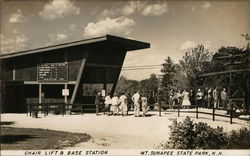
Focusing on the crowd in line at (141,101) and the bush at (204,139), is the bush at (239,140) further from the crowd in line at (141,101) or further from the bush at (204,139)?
the crowd in line at (141,101)

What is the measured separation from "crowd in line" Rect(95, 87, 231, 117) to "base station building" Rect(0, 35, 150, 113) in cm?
180

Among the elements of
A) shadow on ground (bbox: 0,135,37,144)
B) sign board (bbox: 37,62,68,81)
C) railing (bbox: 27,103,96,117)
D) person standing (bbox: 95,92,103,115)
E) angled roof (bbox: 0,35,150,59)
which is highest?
angled roof (bbox: 0,35,150,59)

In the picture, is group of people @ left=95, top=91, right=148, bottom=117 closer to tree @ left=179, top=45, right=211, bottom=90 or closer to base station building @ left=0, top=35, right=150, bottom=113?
base station building @ left=0, top=35, right=150, bottom=113

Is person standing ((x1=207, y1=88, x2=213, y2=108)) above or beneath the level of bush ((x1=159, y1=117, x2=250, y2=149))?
above

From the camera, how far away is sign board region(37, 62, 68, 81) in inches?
829

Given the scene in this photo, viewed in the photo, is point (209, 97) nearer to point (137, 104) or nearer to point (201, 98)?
point (201, 98)

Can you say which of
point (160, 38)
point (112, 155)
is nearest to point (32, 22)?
point (160, 38)

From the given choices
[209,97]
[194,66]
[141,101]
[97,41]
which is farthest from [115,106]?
[194,66]

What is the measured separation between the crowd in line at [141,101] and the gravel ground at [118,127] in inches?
52.0

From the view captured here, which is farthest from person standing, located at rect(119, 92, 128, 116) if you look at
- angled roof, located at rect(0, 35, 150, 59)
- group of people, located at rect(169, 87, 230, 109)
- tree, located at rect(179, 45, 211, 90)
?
tree, located at rect(179, 45, 211, 90)

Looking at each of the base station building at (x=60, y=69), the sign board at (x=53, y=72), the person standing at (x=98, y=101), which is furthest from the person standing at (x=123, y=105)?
the sign board at (x=53, y=72)

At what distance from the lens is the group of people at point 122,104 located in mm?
18453

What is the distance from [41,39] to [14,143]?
5516 millimetres

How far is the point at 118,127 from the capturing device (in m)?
15.8
